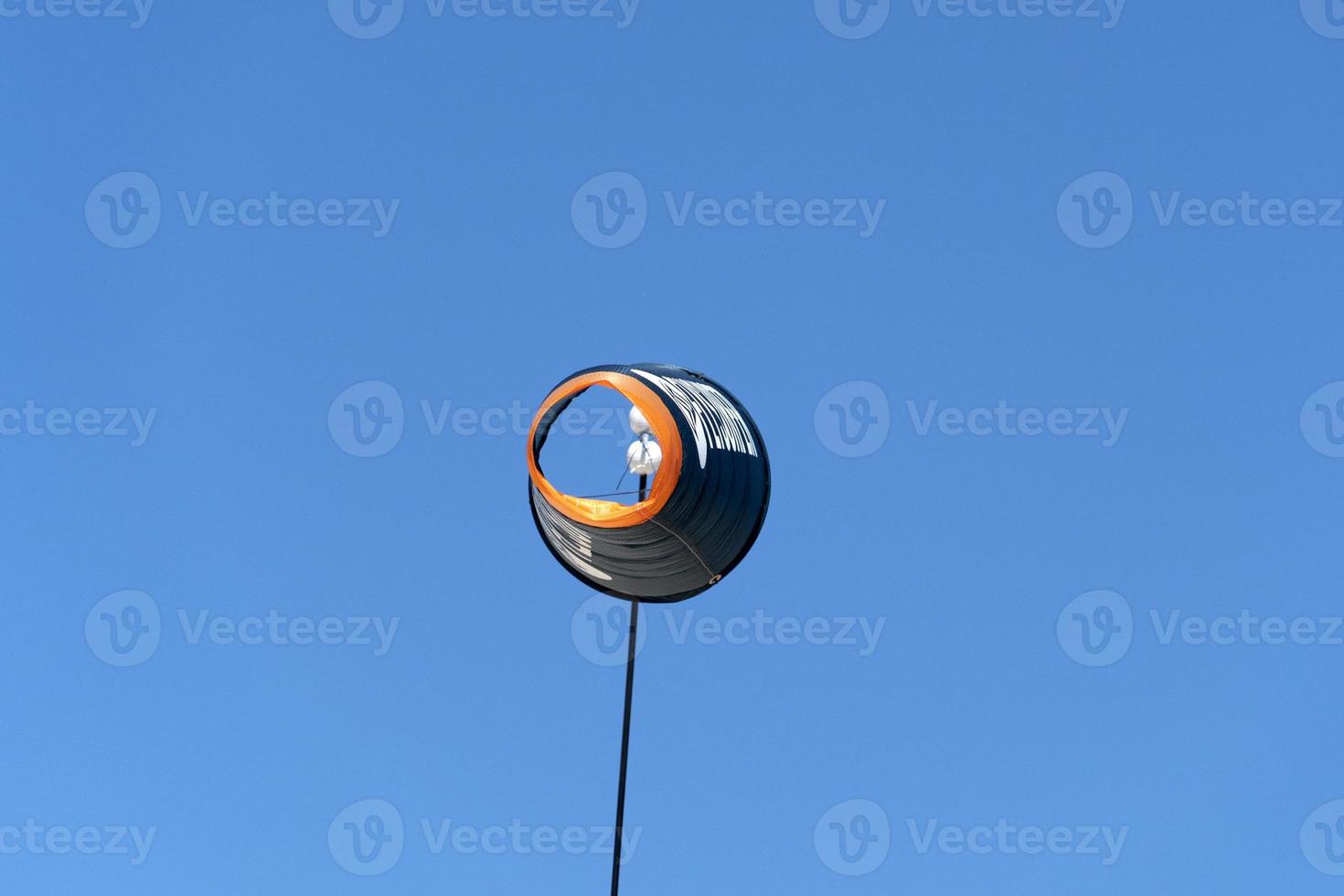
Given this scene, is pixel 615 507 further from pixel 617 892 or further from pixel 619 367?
pixel 617 892

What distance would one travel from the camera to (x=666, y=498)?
17.9 meters

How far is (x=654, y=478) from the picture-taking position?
59.4 feet

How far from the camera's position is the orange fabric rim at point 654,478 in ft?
58.8

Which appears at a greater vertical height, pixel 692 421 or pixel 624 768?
Result: pixel 692 421

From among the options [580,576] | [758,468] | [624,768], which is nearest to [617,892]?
→ [624,768]

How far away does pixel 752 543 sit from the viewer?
1911 centimetres

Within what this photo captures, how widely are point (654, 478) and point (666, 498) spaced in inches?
10.8

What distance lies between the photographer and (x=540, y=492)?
1914cm

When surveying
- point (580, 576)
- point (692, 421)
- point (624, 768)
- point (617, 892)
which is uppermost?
point (692, 421)

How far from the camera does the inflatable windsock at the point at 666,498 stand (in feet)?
59.3

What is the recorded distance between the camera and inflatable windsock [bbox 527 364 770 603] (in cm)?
1808

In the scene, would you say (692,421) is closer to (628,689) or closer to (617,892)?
(628,689)

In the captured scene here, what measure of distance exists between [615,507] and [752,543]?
5.19ft

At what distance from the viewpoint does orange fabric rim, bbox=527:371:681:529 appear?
58.8 feet
